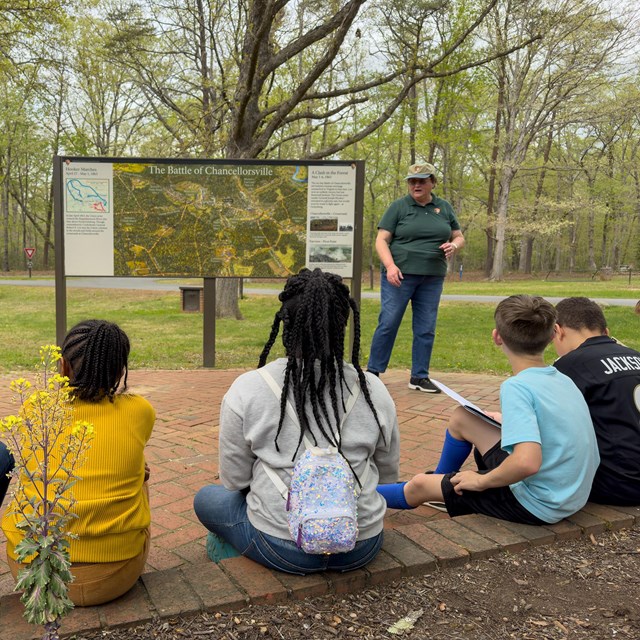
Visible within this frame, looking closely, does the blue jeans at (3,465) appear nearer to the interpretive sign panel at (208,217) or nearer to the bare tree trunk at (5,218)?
the interpretive sign panel at (208,217)

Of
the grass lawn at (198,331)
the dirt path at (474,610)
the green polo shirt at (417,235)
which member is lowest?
the grass lawn at (198,331)

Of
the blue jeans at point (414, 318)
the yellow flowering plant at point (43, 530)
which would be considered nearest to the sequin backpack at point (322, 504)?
the yellow flowering plant at point (43, 530)

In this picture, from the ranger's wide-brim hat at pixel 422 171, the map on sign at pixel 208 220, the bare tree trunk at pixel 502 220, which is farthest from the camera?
the bare tree trunk at pixel 502 220

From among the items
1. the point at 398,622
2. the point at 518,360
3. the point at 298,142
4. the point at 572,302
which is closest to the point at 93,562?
the point at 398,622

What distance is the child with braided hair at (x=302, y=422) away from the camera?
194 centimetres

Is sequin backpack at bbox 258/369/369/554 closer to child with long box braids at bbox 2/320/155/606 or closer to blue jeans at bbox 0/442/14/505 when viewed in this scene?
child with long box braids at bbox 2/320/155/606

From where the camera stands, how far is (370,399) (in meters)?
2.03

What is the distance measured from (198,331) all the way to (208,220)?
430 centimetres

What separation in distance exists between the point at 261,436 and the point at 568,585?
117cm

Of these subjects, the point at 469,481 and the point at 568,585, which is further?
the point at 469,481

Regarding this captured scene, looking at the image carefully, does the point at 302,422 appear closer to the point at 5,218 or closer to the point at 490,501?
the point at 490,501

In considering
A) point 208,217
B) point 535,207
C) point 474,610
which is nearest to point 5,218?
point 535,207

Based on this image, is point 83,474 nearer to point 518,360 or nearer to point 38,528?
point 38,528

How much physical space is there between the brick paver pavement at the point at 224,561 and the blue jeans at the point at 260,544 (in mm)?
37
